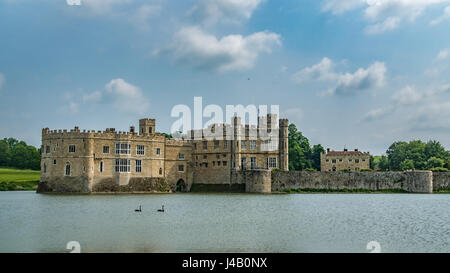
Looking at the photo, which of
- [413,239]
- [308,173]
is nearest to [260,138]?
Result: [308,173]

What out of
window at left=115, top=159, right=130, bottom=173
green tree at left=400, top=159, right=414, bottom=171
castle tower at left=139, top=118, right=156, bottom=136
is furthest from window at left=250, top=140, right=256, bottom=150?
green tree at left=400, top=159, right=414, bottom=171

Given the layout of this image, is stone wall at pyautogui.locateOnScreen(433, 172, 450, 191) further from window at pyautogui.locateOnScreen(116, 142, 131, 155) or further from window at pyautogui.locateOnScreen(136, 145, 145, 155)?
window at pyautogui.locateOnScreen(116, 142, 131, 155)

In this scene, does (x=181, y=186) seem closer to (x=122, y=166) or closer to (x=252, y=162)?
(x=252, y=162)

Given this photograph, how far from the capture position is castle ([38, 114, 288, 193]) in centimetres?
6169

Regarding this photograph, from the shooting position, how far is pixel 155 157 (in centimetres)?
6638

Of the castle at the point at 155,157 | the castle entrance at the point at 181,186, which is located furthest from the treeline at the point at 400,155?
the castle entrance at the point at 181,186

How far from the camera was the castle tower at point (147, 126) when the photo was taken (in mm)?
69000

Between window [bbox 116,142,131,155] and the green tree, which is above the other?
window [bbox 116,142,131,155]

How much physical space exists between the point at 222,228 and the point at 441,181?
46616mm

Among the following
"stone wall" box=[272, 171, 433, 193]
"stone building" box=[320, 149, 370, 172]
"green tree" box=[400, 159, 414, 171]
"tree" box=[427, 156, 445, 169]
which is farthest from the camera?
"stone building" box=[320, 149, 370, 172]

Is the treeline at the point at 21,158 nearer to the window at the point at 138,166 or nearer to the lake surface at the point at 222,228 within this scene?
the window at the point at 138,166

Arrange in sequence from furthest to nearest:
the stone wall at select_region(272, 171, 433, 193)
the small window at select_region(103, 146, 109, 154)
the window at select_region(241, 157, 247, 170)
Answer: the window at select_region(241, 157, 247, 170) < the stone wall at select_region(272, 171, 433, 193) < the small window at select_region(103, 146, 109, 154)

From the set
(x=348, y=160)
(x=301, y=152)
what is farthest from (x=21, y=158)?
(x=348, y=160)
